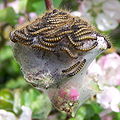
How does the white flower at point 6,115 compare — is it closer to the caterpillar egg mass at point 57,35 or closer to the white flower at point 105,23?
the caterpillar egg mass at point 57,35

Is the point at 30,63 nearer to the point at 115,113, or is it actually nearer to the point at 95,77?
the point at 95,77

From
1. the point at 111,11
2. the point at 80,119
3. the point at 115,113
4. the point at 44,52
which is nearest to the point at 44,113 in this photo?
the point at 80,119

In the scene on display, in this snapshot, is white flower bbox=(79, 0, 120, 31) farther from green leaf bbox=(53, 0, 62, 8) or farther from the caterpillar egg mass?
the caterpillar egg mass

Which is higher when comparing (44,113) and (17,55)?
(17,55)

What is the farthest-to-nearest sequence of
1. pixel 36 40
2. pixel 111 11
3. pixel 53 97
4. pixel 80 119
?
pixel 111 11 → pixel 80 119 → pixel 53 97 → pixel 36 40

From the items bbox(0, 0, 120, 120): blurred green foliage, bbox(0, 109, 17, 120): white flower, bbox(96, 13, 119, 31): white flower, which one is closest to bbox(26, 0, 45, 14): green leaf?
bbox(0, 0, 120, 120): blurred green foliage

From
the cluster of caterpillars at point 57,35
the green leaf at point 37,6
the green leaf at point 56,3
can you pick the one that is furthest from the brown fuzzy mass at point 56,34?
the green leaf at point 37,6

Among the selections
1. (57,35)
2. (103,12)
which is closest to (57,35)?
(57,35)
